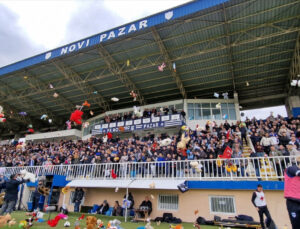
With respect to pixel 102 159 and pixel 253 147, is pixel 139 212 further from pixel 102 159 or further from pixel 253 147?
pixel 253 147

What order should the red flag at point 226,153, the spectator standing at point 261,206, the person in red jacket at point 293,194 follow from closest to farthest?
the person in red jacket at point 293,194 < the spectator standing at point 261,206 < the red flag at point 226,153

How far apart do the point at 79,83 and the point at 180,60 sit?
9544 millimetres

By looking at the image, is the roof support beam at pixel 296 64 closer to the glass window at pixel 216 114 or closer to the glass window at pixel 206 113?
the glass window at pixel 216 114

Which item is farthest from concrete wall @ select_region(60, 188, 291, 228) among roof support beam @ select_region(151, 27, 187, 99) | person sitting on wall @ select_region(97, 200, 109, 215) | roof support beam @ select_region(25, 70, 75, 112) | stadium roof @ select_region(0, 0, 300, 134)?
roof support beam @ select_region(25, 70, 75, 112)

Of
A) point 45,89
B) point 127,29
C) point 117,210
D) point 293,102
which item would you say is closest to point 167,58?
point 127,29

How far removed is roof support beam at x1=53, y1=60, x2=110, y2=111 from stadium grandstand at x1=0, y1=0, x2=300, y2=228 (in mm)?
113

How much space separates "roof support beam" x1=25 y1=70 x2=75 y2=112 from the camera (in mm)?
20953

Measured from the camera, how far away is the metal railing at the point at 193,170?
8039mm

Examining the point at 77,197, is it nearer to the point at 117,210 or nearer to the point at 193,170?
the point at 117,210

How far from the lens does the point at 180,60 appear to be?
56.0ft

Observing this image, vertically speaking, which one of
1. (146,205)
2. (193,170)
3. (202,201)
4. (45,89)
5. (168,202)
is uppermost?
(45,89)

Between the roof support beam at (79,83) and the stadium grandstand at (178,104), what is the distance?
0.11m

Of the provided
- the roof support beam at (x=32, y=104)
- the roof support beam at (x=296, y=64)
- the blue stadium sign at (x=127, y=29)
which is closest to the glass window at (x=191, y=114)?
the roof support beam at (x=296, y=64)

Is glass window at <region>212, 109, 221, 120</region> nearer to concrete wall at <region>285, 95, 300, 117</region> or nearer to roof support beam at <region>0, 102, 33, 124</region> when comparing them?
concrete wall at <region>285, 95, 300, 117</region>
